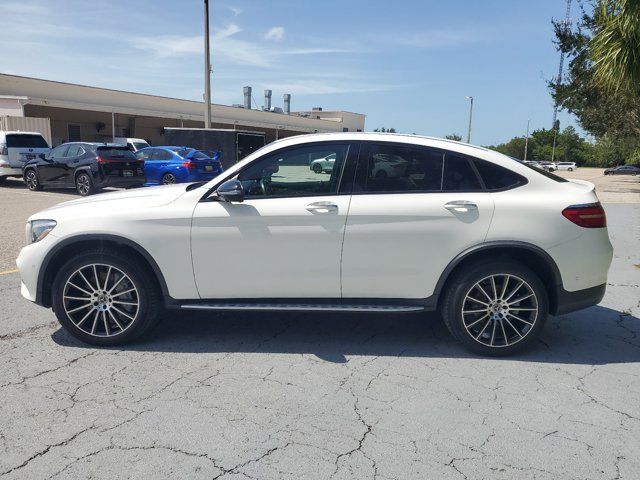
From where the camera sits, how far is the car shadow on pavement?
4.32m

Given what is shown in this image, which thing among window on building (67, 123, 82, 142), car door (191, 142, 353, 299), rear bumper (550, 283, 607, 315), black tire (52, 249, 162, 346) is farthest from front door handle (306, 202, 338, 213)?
window on building (67, 123, 82, 142)

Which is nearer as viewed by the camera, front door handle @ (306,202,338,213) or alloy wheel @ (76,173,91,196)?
front door handle @ (306,202,338,213)

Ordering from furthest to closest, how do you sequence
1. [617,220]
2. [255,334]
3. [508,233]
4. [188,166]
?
[188,166]
[617,220]
[255,334]
[508,233]

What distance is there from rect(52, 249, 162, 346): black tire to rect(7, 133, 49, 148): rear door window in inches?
697

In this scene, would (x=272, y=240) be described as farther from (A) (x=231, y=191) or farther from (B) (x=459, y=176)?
(B) (x=459, y=176)

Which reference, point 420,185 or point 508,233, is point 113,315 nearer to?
point 420,185

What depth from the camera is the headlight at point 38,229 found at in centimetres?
429

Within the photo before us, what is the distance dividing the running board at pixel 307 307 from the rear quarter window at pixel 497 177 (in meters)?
1.13

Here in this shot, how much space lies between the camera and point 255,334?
468cm

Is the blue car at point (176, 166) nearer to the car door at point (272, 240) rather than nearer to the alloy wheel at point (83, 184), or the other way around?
the alloy wheel at point (83, 184)

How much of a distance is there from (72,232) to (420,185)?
2795 mm

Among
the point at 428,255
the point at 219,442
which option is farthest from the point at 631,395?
the point at 219,442

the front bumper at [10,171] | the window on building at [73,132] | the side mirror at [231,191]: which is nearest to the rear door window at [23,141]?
the front bumper at [10,171]

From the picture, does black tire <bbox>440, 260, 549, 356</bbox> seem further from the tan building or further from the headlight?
the tan building
